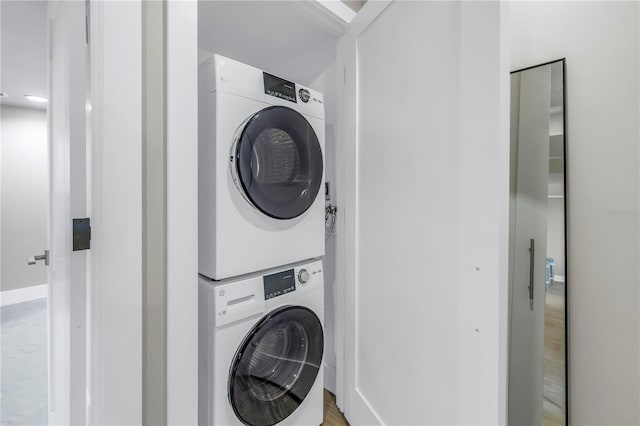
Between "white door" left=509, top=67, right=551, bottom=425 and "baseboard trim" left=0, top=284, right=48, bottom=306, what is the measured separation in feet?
15.4

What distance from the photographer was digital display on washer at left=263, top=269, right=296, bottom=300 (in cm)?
123

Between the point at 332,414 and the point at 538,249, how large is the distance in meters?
1.39

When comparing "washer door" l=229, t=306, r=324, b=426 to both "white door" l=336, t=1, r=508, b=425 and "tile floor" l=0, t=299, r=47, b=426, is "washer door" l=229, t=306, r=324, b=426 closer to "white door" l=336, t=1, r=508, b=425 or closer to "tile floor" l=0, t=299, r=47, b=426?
"white door" l=336, t=1, r=508, b=425

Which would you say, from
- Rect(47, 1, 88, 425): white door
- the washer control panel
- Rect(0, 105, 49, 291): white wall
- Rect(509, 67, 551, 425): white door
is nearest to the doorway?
Rect(0, 105, 49, 291): white wall

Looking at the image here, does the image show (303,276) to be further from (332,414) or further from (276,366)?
(332,414)

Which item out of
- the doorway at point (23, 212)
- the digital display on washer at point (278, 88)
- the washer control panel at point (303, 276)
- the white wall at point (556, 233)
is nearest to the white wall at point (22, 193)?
the doorway at point (23, 212)

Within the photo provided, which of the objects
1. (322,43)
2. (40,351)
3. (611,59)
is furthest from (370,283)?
(40,351)

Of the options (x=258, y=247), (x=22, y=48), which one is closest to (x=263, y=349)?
(x=258, y=247)

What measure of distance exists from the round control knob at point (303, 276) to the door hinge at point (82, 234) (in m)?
0.82

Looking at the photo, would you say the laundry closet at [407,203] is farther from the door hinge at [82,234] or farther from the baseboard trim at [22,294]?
the baseboard trim at [22,294]

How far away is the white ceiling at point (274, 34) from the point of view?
143 centimetres

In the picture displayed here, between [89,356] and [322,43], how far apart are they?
1916mm

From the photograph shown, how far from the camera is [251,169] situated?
1153mm

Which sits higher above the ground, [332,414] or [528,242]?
[528,242]
